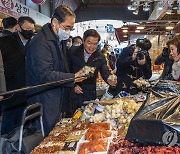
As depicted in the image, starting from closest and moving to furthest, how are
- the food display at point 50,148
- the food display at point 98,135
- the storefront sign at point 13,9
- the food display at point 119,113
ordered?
the food display at point 98,135
the food display at point 50,148
the food display at point 119,113
the storefront sign at point 13,9

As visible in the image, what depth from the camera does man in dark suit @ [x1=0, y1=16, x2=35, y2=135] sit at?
327 centimetres

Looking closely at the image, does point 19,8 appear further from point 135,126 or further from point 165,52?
point 135,126

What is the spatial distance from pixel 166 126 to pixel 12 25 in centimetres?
282

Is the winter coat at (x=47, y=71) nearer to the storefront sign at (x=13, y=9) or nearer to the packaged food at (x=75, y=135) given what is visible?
the packaged food at (x=75, y=135)

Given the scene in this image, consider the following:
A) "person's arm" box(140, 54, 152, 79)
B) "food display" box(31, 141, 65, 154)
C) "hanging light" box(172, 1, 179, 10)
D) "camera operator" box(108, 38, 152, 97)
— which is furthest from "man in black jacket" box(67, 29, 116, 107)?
"hanging light" box(172, 1, 179, 10)

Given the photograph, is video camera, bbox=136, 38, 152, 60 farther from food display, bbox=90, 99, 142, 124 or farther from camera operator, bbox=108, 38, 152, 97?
food display, bbox=90, 99, 142, 124

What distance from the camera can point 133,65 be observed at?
12.2ft

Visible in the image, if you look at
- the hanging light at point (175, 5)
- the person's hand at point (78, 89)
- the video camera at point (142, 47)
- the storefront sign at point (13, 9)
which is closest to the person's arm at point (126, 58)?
the video camera at point (142, 47)

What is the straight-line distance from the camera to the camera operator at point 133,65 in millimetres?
3562

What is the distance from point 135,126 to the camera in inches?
57.4

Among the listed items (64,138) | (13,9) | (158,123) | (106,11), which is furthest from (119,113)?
(106,11)

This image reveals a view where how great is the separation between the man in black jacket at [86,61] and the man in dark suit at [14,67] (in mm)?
652

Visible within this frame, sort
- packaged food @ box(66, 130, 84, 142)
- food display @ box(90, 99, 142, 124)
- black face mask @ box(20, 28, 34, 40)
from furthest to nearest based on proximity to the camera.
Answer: black face mask @ box(20, 28, 34, 40)
food display @ box(90, 99, 142, 124)
packaged food @ box(66, 130, 84, 142)

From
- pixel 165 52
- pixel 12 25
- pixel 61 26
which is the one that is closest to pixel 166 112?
pixel 61 26
